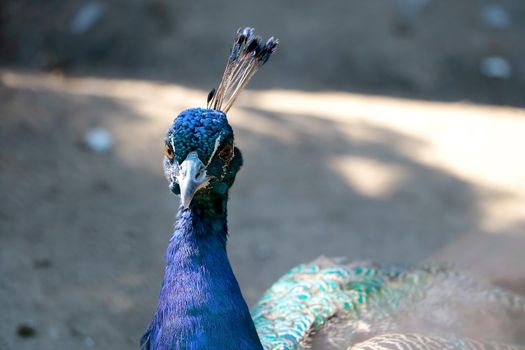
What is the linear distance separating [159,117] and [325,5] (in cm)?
191

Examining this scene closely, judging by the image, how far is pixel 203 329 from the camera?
166 cm

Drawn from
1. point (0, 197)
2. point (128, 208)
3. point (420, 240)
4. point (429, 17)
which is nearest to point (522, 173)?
point (420, 240)

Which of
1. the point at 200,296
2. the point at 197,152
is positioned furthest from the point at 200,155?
the point at 200,296

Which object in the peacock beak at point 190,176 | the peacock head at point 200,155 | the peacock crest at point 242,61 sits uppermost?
the peacock crest at point 242,61

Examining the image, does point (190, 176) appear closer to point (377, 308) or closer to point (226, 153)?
point (226, 153)

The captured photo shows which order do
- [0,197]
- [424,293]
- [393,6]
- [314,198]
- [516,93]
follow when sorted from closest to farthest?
[424,293], [0,197], [314,198], [516,93], [393,6]

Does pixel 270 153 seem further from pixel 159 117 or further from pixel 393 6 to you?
pixel 393 6

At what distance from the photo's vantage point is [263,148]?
394 cm

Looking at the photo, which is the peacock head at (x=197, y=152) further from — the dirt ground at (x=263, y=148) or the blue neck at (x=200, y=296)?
the dirt ground at (x=263, y=148)

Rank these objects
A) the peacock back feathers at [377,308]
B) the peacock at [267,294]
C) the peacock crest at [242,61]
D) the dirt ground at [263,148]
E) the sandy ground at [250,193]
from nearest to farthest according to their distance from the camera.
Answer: the peacock at [267,294] → the peacock crest at [242,61] → the peacock back feathers at [377,308] → the sandy ground at [250,193] → the dirt ground at [263,148]

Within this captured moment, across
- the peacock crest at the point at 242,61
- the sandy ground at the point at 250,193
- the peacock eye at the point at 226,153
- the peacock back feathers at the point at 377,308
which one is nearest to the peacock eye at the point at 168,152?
the peacock eye at the point at 226,153

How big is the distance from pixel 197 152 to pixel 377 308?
2.75 feet

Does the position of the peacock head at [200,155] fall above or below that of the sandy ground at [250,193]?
below

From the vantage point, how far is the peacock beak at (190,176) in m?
1.55
